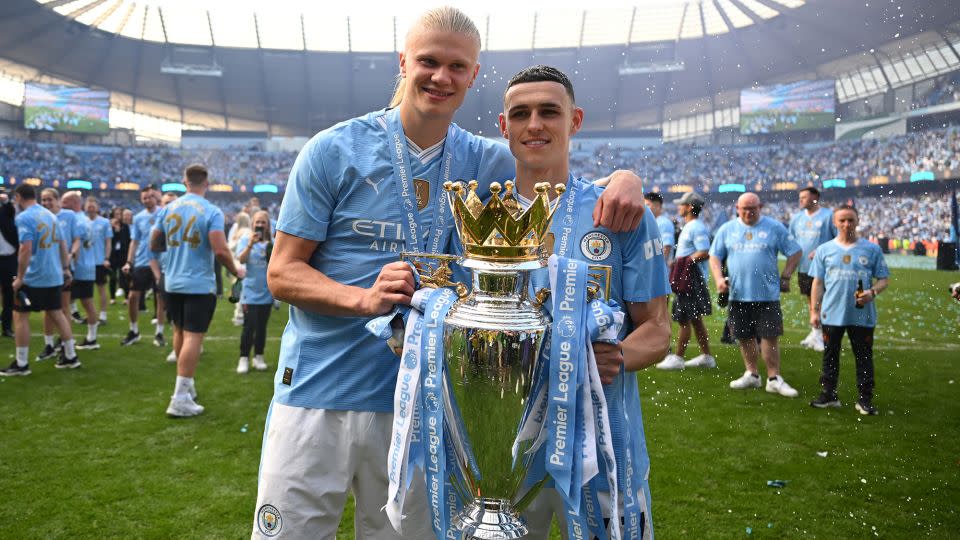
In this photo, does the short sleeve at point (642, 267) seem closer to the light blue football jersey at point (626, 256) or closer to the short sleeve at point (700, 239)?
the light blue football jersey at point (626, 256)

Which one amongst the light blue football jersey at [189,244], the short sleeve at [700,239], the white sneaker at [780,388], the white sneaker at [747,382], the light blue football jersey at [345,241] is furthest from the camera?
the short sleeve at [700,239]

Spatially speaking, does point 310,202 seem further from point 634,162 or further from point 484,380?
point 634,162

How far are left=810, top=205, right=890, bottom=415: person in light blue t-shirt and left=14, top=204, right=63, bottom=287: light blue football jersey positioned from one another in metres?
8.18

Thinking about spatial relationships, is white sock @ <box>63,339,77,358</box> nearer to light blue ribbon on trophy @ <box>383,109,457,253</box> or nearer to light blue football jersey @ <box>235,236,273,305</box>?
light blue football jersey @ <box>235,236,273,305</box>

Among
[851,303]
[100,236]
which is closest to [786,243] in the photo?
[851,303]

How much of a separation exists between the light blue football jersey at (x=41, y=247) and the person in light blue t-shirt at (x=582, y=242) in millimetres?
7269

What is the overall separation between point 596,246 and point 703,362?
655 cm

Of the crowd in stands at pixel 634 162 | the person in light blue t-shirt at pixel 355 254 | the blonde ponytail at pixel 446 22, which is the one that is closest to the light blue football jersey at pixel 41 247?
the person in light blue t-shirt at pixel 355 254

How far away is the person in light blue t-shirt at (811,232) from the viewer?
8.73 meters

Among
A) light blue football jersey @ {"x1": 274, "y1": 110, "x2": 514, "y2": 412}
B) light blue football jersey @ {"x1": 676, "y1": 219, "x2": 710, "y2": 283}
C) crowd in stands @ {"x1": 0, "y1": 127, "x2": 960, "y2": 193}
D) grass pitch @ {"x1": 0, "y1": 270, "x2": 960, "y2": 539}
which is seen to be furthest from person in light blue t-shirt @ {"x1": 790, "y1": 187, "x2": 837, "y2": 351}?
crowd in stands @ {"x1": 0, "y1": 127, "x2": 960, "y2": 193}

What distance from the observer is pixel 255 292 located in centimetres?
717

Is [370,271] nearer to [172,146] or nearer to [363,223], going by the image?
[363,223]

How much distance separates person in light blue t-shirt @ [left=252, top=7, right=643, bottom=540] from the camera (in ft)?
5.78

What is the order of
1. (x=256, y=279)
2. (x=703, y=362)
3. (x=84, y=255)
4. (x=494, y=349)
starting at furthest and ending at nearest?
1. (x=84, y=255)
2. (x=703, y=362)
3. (x=256, y=279)
4. (x=494, y=349)
